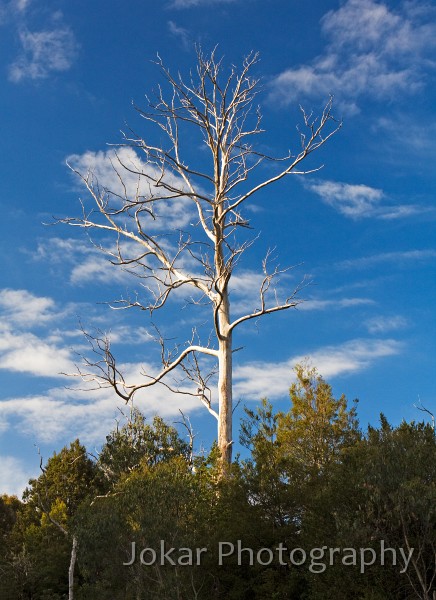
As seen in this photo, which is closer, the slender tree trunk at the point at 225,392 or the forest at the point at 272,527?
the forest at the point at 272,527

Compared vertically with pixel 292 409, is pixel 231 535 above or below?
below

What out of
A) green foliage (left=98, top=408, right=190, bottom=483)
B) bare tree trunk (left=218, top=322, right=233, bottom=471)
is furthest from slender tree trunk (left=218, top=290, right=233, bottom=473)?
green foliage (left=98, top=408, right=190, bottom=483)

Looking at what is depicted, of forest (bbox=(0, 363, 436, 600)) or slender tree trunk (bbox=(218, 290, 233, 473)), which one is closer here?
forest (bbox=(0, 363, 436, 600))

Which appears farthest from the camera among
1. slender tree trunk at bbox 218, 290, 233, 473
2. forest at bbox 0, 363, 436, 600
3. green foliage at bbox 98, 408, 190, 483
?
green foliage at bbox 98, 408, 190, 483

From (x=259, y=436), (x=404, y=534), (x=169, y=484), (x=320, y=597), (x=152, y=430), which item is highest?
(x=152, y=430)

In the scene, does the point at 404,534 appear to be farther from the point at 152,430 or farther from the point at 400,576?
the point at 152,430

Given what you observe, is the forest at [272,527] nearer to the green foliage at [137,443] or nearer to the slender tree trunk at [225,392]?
the slender tree trunk at [225,392]

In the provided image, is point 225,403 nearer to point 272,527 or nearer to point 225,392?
point 225,392

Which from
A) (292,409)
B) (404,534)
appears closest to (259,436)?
(404,534)

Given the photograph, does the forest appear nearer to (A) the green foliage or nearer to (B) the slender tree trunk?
(B) the slender tree trunk

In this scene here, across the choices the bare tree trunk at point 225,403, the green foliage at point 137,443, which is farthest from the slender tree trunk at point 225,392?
the green foliage at point 137,443

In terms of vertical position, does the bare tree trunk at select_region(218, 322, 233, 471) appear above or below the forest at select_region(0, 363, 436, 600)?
above

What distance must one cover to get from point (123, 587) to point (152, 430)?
2094cm

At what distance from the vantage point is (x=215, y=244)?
19859 millimetres
